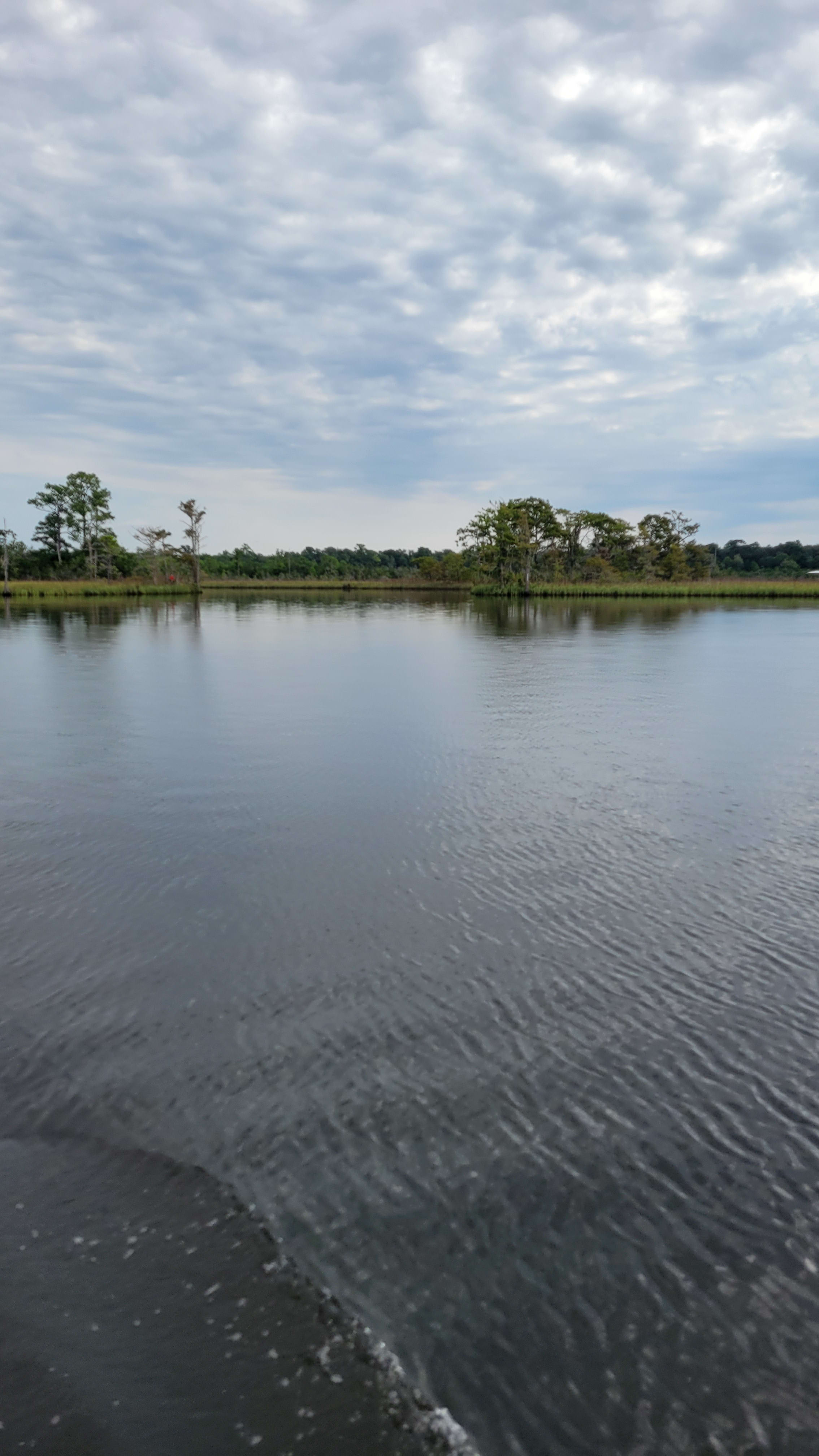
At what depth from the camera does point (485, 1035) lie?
4145 mm

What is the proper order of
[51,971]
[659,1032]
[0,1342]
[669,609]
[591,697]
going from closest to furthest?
[0,1342], [659,1032], [51,971], [591,697], [669,609]

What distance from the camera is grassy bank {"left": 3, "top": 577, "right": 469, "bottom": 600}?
64562 millimetres

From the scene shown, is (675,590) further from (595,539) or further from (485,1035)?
(485,1035)

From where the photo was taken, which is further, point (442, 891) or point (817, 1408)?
point (442, 891)

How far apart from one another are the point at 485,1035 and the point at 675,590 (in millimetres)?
69597

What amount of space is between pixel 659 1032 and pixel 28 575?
87.1 m

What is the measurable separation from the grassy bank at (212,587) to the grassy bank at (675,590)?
22.1 metres

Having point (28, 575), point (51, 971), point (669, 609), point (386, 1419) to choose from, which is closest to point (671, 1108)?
point (386, 1419)

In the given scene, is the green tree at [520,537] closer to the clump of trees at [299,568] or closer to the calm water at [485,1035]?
the clump of trees at [299,568]

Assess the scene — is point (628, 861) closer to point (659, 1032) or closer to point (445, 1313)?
point (659, 1032)

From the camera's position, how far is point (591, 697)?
1491cm

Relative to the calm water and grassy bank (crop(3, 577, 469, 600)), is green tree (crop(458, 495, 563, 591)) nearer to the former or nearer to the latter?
grassy bank (crop(3, 577, 469, 600))

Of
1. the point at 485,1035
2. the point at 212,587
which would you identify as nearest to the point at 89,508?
the point at 212,587

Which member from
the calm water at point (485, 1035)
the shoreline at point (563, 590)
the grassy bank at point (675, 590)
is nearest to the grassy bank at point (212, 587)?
the shoreline at point (563, 590)
